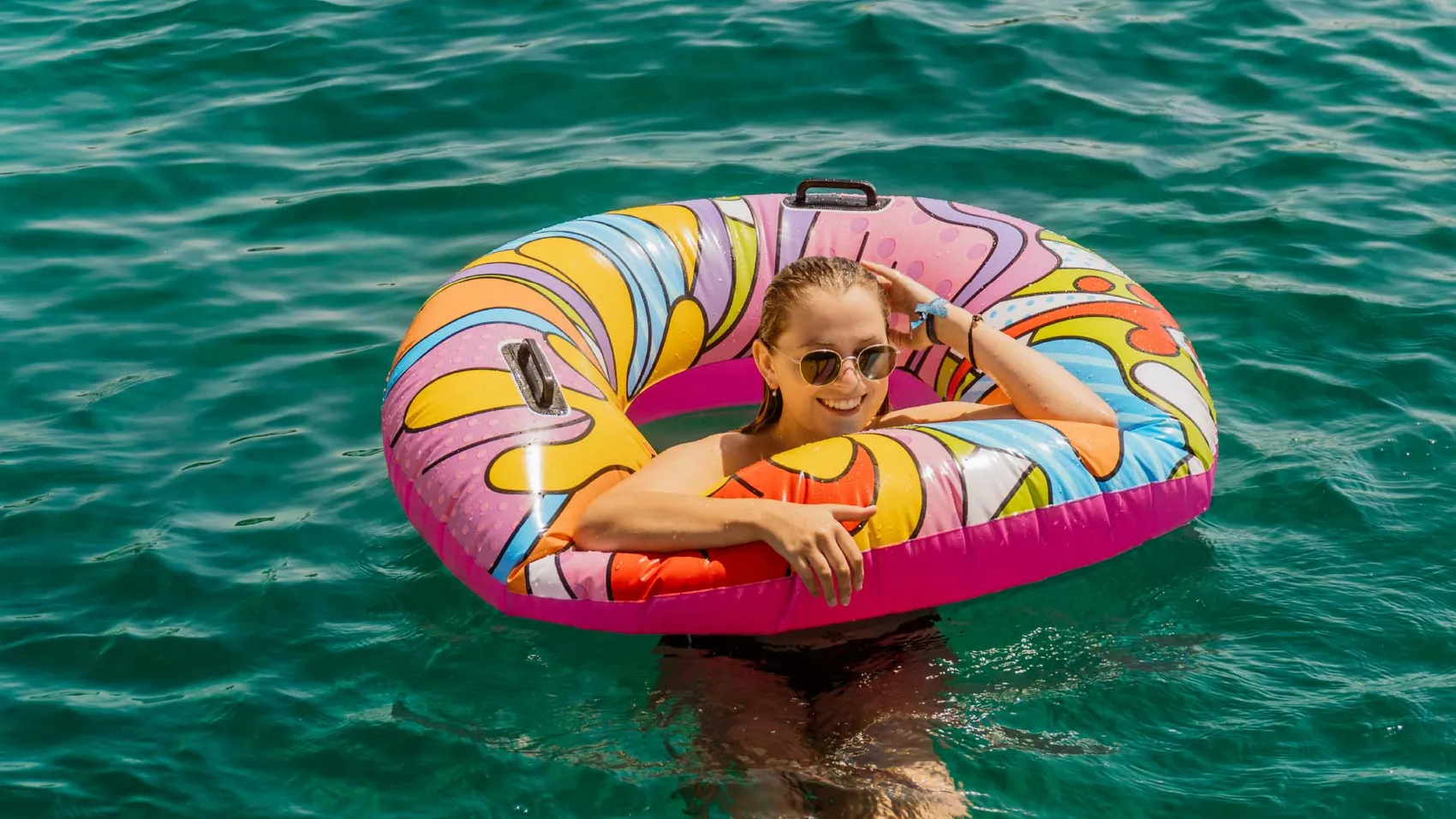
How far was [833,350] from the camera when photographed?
12.0ft

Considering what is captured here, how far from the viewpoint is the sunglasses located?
3654 millimetres

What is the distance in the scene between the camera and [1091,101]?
769 cm

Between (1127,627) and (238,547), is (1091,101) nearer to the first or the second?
(1127,627)

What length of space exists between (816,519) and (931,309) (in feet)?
3.05

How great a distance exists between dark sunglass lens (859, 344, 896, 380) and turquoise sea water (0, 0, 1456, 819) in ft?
2.46

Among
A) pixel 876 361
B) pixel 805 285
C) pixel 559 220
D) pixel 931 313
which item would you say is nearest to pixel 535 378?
pixel 805 285

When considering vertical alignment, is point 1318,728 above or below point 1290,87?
below

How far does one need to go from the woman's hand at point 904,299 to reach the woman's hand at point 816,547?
869 millimetres

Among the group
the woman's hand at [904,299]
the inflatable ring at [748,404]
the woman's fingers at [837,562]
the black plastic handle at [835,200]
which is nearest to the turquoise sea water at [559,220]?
the inflatable ring at [748,404]

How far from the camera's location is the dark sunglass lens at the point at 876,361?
Answer: 12.0ft

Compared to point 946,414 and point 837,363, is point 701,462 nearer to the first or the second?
point 837,363

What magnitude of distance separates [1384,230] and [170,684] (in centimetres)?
521

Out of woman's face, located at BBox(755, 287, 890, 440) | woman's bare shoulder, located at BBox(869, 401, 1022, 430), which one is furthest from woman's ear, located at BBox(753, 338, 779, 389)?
woman's bare shoulder, located at BBox(869, 401, 1022, 430)

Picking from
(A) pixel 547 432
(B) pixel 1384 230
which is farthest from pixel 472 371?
(B) pixel 1384 230
